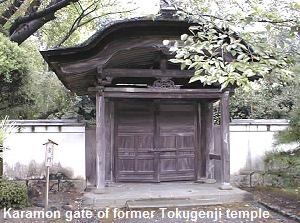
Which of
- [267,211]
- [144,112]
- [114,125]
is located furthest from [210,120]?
[267,211]

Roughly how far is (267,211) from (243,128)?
10.9 feet

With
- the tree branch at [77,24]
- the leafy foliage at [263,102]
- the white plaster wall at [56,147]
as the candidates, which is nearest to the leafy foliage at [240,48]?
the white plaster wall at [56,147]

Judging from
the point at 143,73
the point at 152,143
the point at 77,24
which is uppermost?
the point at 77,24

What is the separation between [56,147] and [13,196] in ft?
6.93

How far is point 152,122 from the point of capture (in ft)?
32.1

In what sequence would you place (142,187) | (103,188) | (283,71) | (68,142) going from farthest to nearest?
1. (68,142)
2. (142,187)
3. (103,188)
4. (283,71)

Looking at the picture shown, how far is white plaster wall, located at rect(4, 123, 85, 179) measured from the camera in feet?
31.4

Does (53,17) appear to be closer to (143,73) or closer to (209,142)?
(143,73)

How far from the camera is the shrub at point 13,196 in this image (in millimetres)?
7723

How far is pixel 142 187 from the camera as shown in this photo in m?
9.07

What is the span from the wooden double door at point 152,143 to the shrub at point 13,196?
2536mm

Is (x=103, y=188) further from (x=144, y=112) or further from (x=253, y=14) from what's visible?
(x=253, y=14)

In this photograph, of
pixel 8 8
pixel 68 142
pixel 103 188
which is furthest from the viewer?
pixel 8 8

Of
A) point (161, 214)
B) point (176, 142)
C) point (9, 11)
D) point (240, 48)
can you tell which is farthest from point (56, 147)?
point (240, 48)
